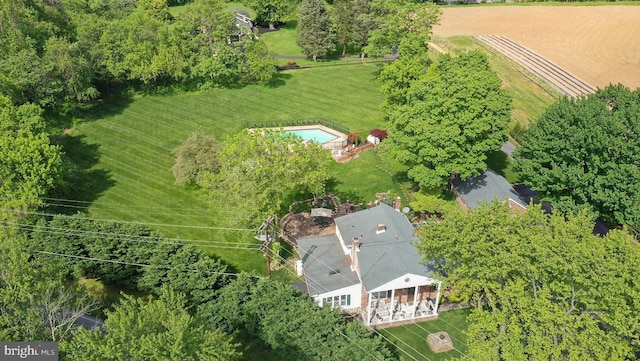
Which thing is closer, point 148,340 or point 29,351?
point 148,340

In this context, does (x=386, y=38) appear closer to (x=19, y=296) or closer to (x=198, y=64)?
(x=198, y=64)

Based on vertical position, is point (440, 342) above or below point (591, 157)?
below

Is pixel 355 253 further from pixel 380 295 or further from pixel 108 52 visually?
pixel 108 52

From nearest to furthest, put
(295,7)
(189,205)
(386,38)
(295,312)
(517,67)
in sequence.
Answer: (295,312) < (189,205) < (386,38) < (517,67) < (295,7)

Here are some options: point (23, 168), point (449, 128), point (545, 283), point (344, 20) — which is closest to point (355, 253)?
point (545, 283)

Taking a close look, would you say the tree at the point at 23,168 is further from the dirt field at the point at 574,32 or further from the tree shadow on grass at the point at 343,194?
the dirt field at the point at 574,32

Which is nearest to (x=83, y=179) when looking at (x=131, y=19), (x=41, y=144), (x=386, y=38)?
(x=41, y=144)

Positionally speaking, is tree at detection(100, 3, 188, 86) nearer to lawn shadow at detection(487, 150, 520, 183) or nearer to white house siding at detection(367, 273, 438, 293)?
lawn shadow at detection(487, 150, 520, 183)

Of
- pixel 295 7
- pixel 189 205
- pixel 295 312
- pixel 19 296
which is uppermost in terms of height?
pixel 295 7
